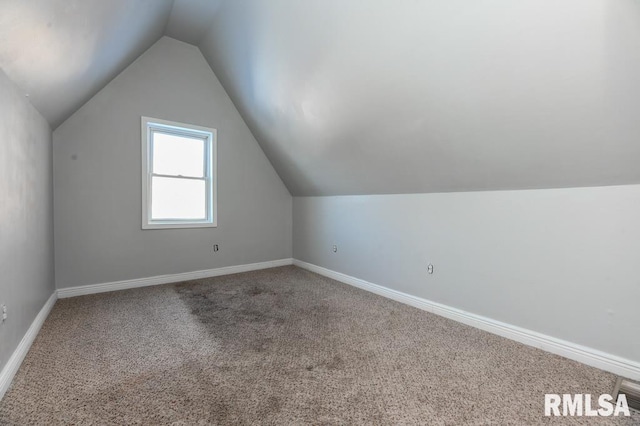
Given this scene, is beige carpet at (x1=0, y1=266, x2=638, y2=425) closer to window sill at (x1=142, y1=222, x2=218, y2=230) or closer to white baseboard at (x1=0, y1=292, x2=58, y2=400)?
white baseboard at (x1=0, y1=292, x2=58, y2=400)

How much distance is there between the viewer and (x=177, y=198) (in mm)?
3900

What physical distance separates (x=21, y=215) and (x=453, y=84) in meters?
2.99

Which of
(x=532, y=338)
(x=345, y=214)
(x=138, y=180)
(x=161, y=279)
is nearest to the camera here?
(x=532, y=338)

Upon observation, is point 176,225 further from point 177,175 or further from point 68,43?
point 68,43

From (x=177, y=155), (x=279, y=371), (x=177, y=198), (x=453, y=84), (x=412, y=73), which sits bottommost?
(x=279, y=371)

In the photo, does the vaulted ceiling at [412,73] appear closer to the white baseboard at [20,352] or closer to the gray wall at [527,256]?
the gray wall at [527,256]

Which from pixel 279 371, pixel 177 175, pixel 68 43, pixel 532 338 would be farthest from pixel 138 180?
pixel 532 338

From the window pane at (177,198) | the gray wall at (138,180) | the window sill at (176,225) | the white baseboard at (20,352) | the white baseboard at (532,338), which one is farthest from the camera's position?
the window pane at (177,198)

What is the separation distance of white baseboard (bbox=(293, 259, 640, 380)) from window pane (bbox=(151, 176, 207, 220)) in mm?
2709

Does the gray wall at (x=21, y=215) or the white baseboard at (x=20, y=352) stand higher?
the gray wall at (x=21, y=215)

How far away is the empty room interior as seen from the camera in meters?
1.46

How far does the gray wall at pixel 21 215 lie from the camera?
5.29 feet

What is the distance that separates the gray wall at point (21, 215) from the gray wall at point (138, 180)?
0.49 meters

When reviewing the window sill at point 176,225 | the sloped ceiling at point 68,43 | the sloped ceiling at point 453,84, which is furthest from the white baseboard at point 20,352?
the sloped ceiling at point 453,84
